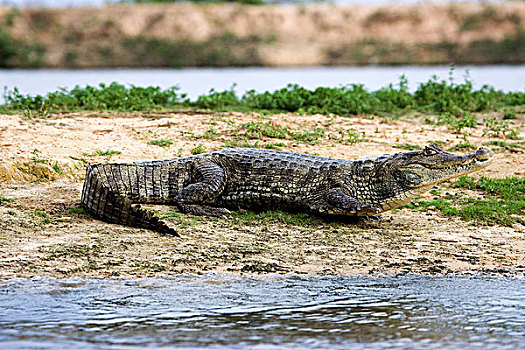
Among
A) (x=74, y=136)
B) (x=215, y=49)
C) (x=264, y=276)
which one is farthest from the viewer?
(x=215, y=49)

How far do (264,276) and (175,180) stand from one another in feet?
5.96

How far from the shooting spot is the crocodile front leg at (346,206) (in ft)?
20.2

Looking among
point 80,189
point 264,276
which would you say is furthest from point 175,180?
point 264,276

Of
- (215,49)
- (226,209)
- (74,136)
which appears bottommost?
(226,209)

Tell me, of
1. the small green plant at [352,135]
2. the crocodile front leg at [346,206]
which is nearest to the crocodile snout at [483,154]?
the crocodile front leg at [346,206]

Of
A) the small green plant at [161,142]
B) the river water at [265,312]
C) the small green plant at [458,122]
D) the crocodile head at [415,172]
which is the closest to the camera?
the river water at [265,312]

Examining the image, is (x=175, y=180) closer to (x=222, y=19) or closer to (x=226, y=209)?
(x=226, y=209)

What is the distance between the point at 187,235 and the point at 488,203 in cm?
305

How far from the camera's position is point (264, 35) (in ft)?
140

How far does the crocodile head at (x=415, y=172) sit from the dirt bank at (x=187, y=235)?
0.28m

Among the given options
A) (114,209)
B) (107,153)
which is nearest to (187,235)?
(114,209)

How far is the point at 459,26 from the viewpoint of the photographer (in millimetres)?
43344

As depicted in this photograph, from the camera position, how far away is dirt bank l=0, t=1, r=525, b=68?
39688 mm

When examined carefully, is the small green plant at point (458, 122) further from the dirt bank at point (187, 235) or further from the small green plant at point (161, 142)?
the small green plant at point (161, 142)
